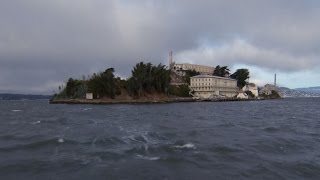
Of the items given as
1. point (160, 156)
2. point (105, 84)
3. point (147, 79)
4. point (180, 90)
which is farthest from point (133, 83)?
point (160, 156)

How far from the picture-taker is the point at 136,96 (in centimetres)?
16175

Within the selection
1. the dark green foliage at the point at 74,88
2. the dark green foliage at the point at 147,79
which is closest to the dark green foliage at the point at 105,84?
the dark green foliage at the point at 147,79

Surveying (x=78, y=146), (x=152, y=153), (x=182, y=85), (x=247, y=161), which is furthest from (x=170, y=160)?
(x=182, y=85)

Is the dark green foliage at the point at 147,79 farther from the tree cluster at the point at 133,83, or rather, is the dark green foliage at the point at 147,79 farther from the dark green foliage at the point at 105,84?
the dark green foliage at the point at 105,84

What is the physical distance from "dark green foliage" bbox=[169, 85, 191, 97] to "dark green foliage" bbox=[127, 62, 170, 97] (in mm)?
9377

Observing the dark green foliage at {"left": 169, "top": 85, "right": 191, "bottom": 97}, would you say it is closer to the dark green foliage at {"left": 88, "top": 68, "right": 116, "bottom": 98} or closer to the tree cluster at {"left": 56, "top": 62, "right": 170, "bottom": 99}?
the tree cluster at {"left": 56, "top": 62, "right": 170, "bottom": 99}

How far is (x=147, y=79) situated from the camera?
527ft

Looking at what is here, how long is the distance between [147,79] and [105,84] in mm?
18151

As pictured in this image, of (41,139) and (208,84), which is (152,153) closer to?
(41,139)

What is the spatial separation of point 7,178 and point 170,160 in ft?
28.6

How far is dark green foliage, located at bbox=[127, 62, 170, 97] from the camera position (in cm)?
15962

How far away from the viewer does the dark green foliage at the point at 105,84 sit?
154 m

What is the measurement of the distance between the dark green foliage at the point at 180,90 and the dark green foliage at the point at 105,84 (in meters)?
32.7

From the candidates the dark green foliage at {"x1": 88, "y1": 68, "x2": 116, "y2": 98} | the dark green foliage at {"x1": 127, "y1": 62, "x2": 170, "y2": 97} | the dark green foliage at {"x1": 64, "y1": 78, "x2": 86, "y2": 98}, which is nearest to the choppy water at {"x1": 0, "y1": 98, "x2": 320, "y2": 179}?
the dark green foliage at {"x1": 88, "y1": 68, "x2": 116, "y2": 98}
